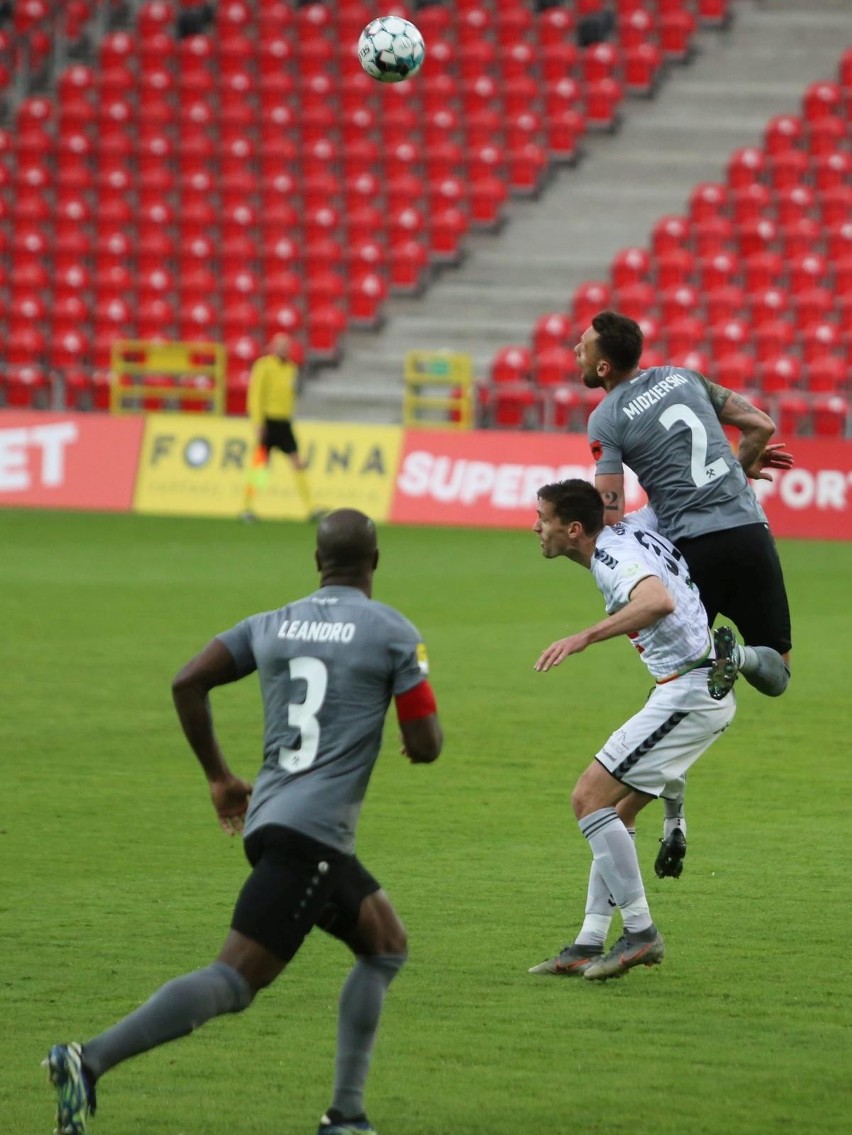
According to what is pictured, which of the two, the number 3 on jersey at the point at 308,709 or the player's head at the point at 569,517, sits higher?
the player's head at the point at 569,517

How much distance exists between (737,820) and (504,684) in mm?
4245

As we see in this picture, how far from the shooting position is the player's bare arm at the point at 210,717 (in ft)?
16.4

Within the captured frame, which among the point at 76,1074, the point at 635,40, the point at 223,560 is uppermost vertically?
the point at 635,40

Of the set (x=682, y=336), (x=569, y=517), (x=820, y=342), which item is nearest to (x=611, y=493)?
(x=569, y=517)

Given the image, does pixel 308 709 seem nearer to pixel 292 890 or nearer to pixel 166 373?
pixel 292 890

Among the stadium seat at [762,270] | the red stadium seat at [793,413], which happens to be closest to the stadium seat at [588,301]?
the stadium seat at [762,270]

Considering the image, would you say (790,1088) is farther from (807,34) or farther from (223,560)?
(807,34)

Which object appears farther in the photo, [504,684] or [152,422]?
[152,422]

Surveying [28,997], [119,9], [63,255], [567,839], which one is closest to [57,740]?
[567,839]

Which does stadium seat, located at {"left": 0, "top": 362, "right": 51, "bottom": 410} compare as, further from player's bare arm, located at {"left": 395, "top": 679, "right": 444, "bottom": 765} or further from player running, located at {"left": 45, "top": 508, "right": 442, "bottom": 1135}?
player's bare arm, located at {"left": 395, "top": 679, "right": 444, "bottom": 765}

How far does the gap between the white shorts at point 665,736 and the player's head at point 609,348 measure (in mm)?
1223

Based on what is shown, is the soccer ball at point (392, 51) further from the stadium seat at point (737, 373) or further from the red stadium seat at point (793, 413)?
the stadium seat at point (737, 373)

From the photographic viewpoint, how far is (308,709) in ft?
16.4

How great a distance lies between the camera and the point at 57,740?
437 inches
